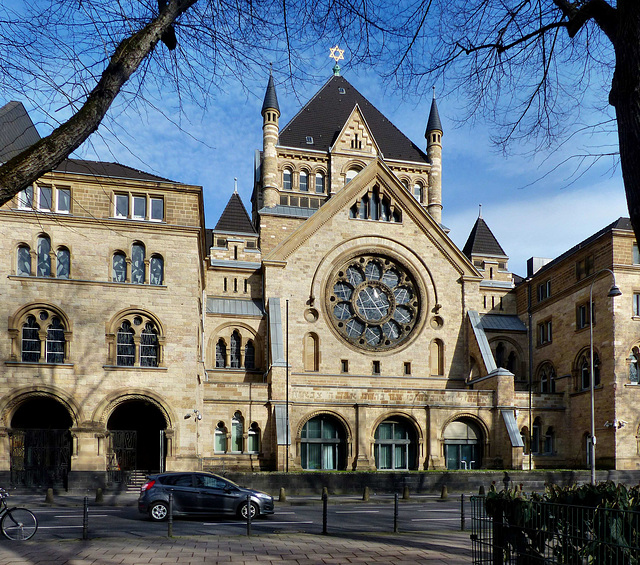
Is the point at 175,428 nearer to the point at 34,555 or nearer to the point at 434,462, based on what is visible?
the point at 434,462

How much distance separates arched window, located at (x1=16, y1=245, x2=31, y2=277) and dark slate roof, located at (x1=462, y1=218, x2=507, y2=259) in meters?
30.6

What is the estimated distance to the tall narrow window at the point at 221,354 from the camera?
42.8 m

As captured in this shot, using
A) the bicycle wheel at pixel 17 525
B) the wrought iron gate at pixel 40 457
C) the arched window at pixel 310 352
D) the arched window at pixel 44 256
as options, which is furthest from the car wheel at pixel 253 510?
the arched window at pixel 310 352

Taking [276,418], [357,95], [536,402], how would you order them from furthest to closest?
[357,95] < [536,402] < [276,418]

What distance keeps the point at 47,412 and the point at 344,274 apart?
1848 cm

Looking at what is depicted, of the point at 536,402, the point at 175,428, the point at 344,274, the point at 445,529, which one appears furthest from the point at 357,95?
the point at 445,529

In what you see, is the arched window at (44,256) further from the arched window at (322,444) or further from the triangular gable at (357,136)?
the triangular gable at (357,136)

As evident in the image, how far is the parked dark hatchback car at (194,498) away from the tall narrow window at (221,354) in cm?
2148

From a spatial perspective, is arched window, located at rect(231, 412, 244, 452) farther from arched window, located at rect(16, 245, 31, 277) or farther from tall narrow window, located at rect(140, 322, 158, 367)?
arched window, located at rect(16, 245, 31, 277)

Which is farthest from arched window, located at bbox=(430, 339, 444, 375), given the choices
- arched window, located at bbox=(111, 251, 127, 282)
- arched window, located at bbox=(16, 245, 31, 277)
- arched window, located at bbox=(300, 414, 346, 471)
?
arched window, located at bbox=(16, 245, 31, 277)

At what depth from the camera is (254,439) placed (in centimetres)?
3812

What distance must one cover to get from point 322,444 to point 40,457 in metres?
14.3

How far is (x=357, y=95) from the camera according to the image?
60844mm

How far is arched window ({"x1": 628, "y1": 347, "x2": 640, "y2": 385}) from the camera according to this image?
38000 millimetres
